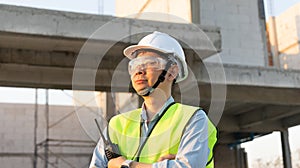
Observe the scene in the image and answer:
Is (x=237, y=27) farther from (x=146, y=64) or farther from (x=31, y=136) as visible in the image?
(x=146, y=64)

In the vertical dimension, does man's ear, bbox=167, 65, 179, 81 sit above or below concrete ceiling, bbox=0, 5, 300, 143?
below

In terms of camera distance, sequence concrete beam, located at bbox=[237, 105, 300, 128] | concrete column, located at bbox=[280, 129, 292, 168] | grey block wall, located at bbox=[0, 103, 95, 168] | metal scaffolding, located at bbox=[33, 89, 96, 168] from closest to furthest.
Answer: concrete beam, located at bbox=[237, 105, 300, 128], concrete column, located at bbox=[280, 129, 292, 168], grey block wall, located at bbox=[0, 103, 95, 168], metal scaffolding, located at bbox=[33, 89, 96, 168]

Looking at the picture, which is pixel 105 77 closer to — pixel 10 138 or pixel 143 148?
pixel 143 148

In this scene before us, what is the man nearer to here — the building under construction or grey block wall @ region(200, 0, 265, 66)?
the building under construction

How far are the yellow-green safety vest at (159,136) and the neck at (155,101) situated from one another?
0.13 ft

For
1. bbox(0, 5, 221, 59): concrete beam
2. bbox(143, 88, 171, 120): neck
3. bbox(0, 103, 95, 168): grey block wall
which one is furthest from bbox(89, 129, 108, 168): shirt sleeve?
bbox(0, 103, 95, 168): grey block wall

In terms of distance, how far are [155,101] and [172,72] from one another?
5.0 inches

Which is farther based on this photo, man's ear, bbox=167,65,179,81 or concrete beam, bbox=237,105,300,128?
concrete beam, bbox=237,105,300,128

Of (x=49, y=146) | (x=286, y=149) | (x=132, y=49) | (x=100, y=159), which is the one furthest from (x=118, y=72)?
(x=49, y=146)

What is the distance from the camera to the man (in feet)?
5.29

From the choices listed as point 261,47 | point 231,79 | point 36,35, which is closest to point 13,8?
point 36,35

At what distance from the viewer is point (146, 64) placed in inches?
66.9

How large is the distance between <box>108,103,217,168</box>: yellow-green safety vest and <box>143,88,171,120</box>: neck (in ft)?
0.13

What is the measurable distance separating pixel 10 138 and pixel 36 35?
32.0 feet
